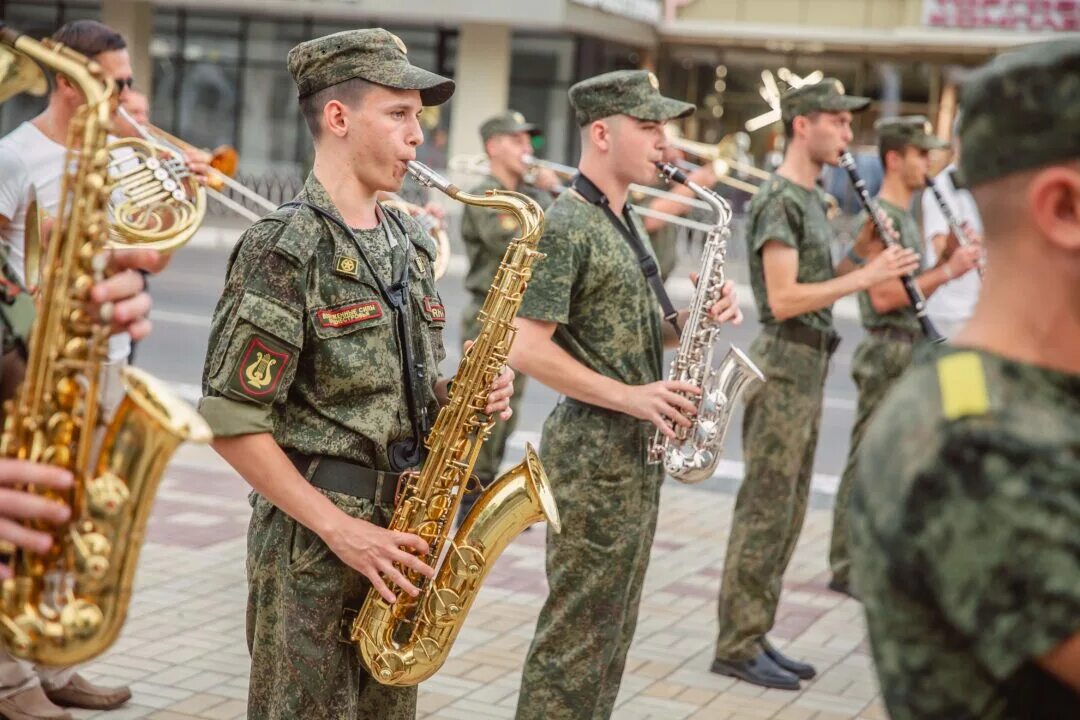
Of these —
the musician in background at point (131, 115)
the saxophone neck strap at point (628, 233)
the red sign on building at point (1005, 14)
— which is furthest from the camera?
the red sign on building at point (1005, 14)

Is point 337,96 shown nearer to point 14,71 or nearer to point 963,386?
point 14,71

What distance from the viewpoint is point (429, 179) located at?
3.70m

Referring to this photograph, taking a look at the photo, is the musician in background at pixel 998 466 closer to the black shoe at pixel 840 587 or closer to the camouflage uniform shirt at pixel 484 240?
the black shoe at pixel 840 587

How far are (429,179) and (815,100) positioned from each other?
2.86 meters

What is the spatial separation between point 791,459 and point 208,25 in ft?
88.0

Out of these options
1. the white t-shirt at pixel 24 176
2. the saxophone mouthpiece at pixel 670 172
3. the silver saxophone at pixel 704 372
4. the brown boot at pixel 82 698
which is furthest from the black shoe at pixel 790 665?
the white t-shirt at pixel 24 176

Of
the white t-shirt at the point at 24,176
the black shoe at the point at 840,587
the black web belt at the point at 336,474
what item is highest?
the white t-shirt at the point at 24,176

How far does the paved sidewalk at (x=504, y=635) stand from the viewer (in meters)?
5.33

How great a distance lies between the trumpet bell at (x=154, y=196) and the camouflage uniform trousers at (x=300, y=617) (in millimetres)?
1769

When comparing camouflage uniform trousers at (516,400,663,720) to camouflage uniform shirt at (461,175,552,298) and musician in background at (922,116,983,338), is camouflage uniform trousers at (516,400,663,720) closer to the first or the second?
musician in background at (922,116,983,338)

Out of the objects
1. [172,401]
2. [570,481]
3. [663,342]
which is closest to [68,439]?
[172,401]

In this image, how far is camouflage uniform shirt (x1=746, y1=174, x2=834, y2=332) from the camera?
5797 millimetres

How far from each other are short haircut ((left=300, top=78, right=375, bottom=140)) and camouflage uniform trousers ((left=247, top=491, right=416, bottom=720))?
931mm

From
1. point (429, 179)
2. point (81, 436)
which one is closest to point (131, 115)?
point (429, 179)
